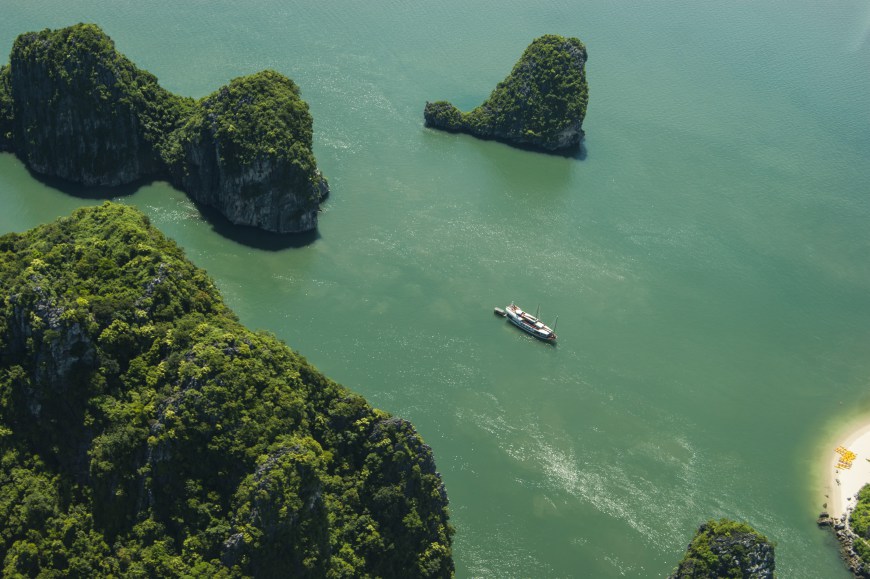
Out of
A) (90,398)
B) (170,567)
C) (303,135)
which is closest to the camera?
(170,567)

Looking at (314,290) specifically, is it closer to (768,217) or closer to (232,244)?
(232,244)

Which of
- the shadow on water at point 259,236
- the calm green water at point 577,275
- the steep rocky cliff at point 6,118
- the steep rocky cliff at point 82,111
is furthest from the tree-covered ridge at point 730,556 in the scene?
the steep rocky cliff at point 6,118

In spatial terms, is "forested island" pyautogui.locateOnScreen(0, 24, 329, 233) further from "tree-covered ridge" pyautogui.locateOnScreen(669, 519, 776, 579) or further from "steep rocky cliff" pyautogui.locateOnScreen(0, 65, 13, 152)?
"tree-covered ridge" pyautogui.locateOnScreen(669, 519, 776, 579)

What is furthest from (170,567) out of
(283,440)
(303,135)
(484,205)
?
(484,205)

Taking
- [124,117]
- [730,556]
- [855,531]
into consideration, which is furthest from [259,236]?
[855,531]

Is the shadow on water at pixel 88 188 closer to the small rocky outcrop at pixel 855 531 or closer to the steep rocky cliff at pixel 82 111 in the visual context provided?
the steep rocky cliff at pixel 82 111

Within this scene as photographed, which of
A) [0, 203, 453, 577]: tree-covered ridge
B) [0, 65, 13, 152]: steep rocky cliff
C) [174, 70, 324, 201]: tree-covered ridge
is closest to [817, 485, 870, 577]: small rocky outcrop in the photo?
[0, 203, 453, 577]: tree-covered ridge
